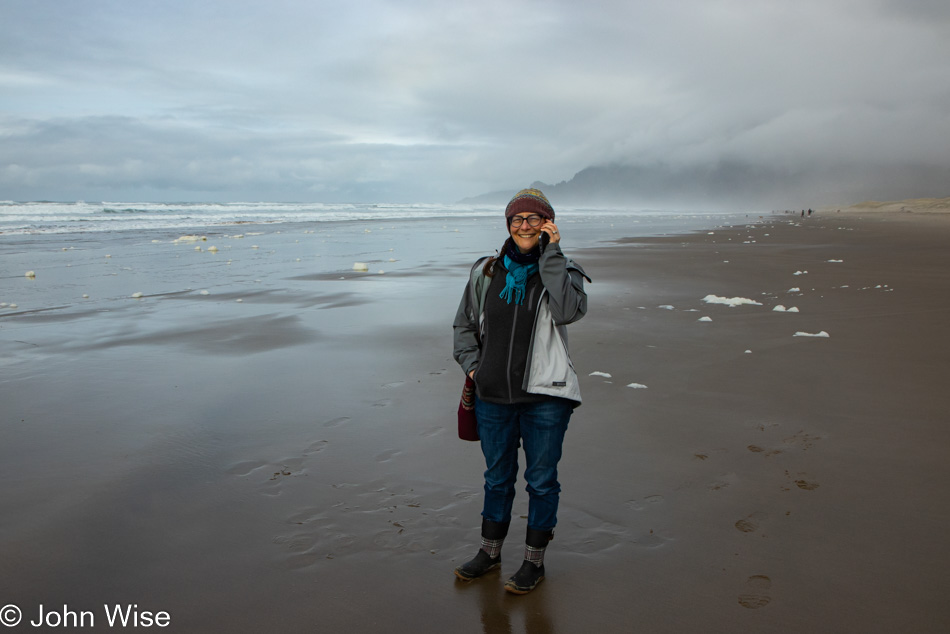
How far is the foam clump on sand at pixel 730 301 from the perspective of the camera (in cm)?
934

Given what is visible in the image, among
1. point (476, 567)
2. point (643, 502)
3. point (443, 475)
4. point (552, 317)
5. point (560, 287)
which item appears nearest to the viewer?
point (560, 287)

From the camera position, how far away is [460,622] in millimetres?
2678

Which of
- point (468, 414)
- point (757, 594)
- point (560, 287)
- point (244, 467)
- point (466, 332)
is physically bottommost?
point (757, 594)

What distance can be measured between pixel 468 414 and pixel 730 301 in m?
7.46

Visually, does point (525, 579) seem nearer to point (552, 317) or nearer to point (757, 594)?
point (757, 594)

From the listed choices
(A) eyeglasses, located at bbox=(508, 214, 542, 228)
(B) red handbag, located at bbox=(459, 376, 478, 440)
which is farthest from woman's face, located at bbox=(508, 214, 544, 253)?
(B) red handbag, located at bbox=(459, 376, 478, 440)

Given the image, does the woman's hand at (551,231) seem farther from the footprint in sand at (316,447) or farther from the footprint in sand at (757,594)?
the footprint in sand at (316,447)

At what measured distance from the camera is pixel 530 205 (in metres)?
2.88

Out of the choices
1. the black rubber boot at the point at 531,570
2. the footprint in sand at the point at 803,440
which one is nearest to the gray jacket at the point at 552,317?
the black rubber boot at the point at 531,570

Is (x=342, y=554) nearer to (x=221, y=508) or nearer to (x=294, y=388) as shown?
(x=221, y=508)

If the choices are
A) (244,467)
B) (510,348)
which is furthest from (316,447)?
(510,348)

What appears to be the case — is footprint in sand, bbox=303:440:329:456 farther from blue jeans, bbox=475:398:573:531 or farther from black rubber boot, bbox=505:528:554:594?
black rubber boot, bbox=505:528:554:594

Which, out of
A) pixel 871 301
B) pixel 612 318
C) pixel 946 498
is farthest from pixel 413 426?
pixel 871 301

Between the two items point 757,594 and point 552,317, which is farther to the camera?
point 552,317
